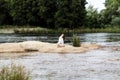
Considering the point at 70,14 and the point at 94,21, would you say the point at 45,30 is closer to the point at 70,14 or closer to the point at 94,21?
the point at 70,14

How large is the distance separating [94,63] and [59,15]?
85342 millimetres

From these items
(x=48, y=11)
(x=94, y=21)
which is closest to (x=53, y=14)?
(x=48, y=11)

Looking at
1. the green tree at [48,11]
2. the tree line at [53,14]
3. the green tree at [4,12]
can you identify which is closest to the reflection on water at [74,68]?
the tree line at [53,14]

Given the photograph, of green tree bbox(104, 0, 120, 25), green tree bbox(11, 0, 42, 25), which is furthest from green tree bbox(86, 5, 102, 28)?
green tree bbox(11, 0, 42, 25)

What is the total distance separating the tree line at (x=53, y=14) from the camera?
114875 mm

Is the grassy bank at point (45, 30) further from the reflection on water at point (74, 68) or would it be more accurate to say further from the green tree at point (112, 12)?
the reflection on water at point (74, 68)

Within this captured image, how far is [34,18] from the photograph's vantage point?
386 ft

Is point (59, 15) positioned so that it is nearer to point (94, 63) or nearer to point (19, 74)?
point (94, 63)

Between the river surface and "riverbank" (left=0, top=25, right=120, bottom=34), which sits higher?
the river surface

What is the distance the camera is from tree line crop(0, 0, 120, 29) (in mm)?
114875

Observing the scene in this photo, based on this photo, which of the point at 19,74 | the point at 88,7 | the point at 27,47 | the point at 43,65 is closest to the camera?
the point at 19,74

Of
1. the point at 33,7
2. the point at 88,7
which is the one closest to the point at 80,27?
the point at 33,7

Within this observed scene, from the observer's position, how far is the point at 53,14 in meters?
120

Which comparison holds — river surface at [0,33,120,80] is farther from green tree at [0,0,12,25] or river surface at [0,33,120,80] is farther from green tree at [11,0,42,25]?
green tree at [0,0,12,25]
